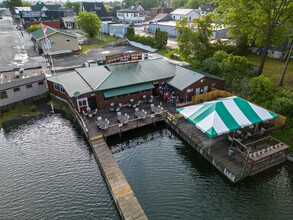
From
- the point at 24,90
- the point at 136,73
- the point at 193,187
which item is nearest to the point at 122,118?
the point at 136,73

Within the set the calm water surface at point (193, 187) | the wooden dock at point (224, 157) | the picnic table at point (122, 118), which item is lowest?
the calm water surface at point (193, 187)

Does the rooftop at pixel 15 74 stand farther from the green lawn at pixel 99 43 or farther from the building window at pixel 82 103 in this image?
the green lawn at pixel 99 43

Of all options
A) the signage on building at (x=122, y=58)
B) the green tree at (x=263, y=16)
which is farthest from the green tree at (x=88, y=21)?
the green tree at (x=263, y=16)

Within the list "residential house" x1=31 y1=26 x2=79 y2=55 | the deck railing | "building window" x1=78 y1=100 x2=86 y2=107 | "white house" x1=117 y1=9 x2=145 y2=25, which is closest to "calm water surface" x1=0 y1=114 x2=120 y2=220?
"building window" x1=78 y1=100 x2=86 y2=107

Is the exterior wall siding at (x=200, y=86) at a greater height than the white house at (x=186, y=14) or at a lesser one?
lesser

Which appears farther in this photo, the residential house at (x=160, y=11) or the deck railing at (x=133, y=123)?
the residential house at (x=160, y=11)

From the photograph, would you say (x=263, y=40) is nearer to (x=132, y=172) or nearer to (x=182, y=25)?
(x=182, y=25)

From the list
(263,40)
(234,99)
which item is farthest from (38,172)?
(263,40)
